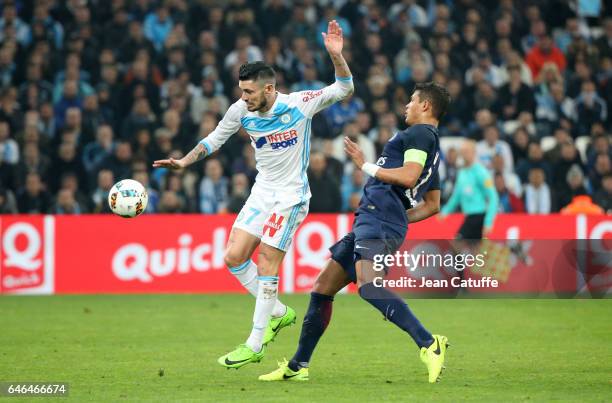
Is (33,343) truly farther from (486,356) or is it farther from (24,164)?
(24,164)

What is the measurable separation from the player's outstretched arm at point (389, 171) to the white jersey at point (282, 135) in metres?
1.22

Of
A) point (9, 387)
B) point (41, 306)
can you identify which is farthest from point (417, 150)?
point (41, 306)

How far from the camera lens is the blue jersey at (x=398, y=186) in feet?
26.3

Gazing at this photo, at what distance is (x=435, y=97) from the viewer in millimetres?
8148

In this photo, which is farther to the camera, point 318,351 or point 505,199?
point 505,199

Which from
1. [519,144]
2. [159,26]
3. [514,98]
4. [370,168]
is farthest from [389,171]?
[159,26]

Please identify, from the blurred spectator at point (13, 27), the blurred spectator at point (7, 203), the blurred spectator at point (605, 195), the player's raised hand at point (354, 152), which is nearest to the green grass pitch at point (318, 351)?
the player's raised hand at point (354, 152)

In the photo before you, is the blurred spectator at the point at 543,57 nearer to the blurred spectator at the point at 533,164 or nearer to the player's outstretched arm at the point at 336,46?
the blurred spectator at the point at 533,164

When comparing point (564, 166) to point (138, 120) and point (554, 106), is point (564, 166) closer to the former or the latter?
point (554, 106)

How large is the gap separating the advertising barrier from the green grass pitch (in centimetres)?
85

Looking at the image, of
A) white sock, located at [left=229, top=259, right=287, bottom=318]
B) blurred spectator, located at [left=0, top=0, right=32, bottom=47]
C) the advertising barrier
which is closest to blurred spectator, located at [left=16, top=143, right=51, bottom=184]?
the advertising barrier

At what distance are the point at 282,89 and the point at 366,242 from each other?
443 inches

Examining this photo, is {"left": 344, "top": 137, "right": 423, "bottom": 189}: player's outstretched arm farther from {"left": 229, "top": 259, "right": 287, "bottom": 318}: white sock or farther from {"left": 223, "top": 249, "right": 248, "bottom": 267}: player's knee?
{"left": 229, "top": 259, "right": 287, "bottom": 318}: white sock

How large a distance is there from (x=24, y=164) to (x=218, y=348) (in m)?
8.39
